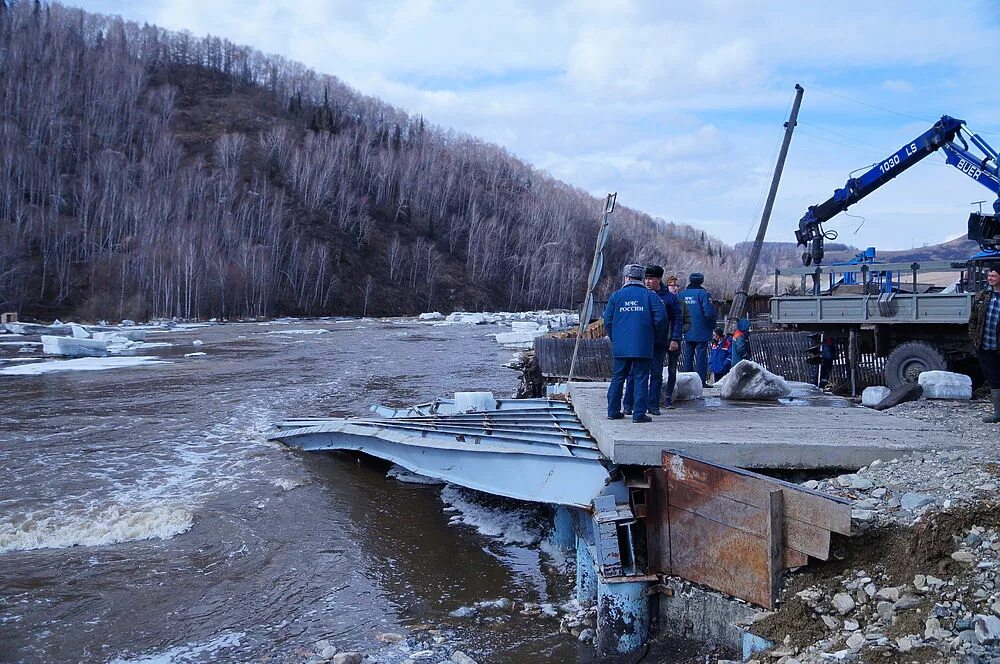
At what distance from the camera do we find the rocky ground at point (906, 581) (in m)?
3.75

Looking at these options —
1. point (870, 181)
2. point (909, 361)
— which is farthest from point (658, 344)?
point (870, 181)

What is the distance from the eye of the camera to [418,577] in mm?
6945

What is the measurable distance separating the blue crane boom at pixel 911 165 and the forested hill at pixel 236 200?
53251 mm

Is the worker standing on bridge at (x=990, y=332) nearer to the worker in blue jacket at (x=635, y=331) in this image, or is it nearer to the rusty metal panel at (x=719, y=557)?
the worker in blue jacket at (x=635, y=331)

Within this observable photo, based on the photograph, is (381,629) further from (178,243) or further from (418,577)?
(178,243)

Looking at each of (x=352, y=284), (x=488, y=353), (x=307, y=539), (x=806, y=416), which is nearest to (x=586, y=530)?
(x=806, y=416)

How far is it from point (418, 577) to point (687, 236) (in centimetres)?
14805

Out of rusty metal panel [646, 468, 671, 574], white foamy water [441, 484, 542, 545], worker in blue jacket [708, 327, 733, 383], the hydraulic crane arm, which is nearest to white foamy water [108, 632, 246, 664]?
white foamy water [441, 484, 542, 545]

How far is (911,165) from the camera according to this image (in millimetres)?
15031

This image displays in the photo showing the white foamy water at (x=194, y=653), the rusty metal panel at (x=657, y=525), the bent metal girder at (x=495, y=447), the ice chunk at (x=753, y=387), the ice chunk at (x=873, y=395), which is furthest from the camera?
the ice chunk at (x=873, y=395)

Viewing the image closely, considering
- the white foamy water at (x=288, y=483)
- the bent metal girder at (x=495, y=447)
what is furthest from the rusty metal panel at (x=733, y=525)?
the white foamy water at (x=288, y=483)

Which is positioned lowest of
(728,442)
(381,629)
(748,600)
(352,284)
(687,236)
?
(381,629)

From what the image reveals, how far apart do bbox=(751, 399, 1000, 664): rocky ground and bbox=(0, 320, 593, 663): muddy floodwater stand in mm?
1782

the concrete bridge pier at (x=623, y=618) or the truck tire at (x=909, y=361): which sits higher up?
the truck tire at (x=909, y=361)
